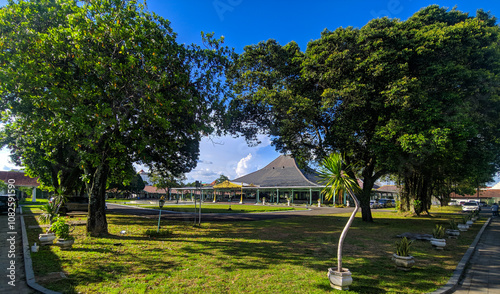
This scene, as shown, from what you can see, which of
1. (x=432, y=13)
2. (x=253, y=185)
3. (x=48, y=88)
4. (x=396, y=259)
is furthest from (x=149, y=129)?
(x=253, y=185)

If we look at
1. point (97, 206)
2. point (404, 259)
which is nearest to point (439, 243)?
point (404, 259)

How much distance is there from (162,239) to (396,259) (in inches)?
326

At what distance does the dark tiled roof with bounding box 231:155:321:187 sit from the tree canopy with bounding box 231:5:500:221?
23.8 m

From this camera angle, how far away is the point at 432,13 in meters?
15.6

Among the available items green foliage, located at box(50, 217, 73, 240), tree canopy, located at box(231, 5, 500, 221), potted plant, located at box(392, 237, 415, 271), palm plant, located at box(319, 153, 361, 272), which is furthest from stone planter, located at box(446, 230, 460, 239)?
green foliage, located at box(50, 217, 73, 240)

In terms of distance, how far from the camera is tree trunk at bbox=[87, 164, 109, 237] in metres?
10.7

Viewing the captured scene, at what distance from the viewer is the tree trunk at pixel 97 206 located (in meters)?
10.7

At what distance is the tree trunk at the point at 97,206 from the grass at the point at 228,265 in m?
0.59

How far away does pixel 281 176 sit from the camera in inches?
1853

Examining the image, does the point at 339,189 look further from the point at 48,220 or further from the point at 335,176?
the point at 48,220

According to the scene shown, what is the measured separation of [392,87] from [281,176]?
35045mm

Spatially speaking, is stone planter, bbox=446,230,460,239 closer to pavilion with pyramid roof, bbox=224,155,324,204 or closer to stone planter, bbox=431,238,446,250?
stone planter, bbox=431,238,446,250

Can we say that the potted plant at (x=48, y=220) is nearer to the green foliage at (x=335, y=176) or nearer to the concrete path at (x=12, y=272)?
the concrete path at (x=12, y=272)

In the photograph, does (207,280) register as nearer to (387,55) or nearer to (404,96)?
(404,96)
